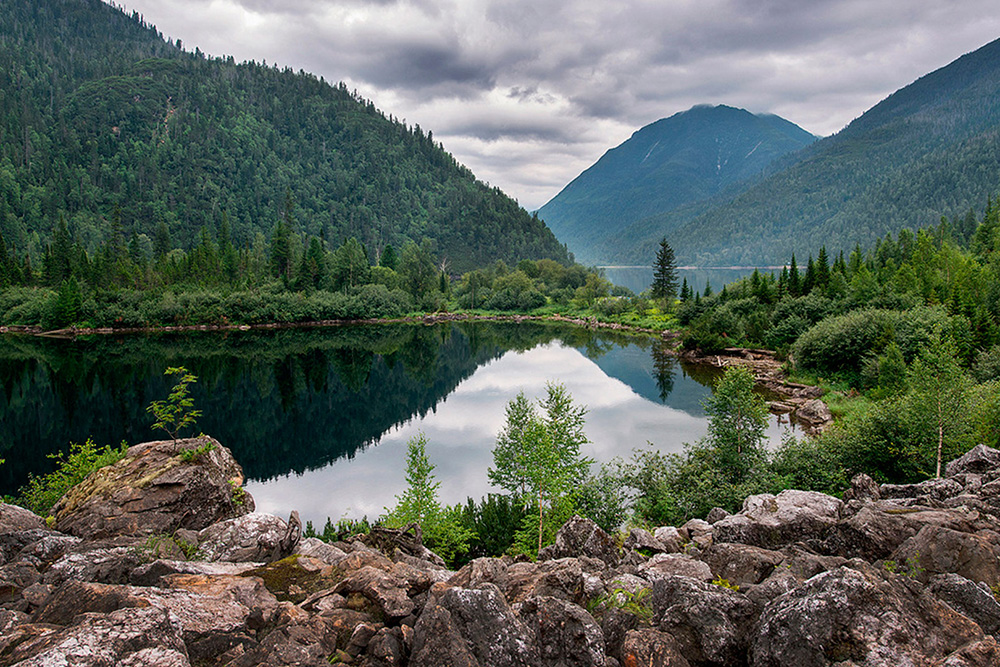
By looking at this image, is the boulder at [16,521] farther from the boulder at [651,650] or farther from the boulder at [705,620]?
the boulder at [705,620]

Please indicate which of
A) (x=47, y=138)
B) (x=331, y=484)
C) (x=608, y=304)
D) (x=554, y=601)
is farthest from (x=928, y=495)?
(x=47, y=138)

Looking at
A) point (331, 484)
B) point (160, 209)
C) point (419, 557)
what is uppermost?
point (160, 209)

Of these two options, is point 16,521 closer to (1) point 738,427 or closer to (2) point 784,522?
(2) point 784,522

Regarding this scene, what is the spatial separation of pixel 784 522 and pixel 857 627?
24.7ft

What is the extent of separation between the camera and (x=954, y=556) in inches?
356

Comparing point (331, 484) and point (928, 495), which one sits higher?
point (928, 495)

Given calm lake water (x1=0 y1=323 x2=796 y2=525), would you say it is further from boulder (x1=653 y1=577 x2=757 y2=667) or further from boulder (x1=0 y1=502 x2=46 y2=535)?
boulder (x1=653 y1=577 x2=757 y2=667)

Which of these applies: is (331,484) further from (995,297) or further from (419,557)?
(995,297)

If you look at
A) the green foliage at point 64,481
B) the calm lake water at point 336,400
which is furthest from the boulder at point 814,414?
the green foliage at point 64,481

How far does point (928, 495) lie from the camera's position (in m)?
14.8

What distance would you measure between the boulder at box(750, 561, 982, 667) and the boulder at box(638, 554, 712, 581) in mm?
3743

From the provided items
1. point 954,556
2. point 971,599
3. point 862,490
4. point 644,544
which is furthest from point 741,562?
point 862,490

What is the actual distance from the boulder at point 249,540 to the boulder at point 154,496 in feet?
7.91

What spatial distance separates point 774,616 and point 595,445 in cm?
2856
